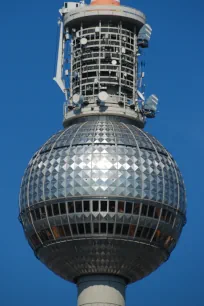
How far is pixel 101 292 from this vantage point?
177 m

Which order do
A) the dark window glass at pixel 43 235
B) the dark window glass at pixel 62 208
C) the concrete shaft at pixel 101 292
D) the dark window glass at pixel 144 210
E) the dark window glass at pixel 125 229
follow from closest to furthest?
1. the dark window glass at pixel 125 229
2. the dark window glass at pixel 62 208
3. the dark window glass at pixel 144 210
4. the concrete shaft at pixel 101 292
5. the dark window glass at pixel 43 235

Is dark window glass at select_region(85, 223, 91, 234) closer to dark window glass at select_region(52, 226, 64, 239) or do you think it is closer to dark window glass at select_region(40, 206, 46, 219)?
dark window glass at select_region(52, 226, 64, 239)

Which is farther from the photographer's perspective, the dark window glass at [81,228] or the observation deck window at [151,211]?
the observation deck window at [151,211]

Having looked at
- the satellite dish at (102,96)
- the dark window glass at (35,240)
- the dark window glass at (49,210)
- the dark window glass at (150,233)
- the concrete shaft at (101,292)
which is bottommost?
the concrete shaft at (101,292)

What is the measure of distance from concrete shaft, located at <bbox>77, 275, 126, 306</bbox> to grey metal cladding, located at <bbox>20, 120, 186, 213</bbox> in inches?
371

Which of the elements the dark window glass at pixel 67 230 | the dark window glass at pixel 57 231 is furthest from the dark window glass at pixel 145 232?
the dark window glass at pixel 57 231

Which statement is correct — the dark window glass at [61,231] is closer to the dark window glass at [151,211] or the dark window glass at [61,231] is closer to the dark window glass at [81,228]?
the dark window glass at [81,228]

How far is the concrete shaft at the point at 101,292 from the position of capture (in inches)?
6944

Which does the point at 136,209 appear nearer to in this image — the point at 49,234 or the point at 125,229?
the point at 125,229

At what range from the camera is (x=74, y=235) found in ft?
575

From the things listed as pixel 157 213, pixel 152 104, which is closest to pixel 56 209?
pixel 157 213

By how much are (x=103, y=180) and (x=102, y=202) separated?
2292 millimetres

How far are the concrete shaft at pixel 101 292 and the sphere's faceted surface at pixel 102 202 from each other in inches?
38.6

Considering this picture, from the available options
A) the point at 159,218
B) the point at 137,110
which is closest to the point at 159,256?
the point at 159,218
